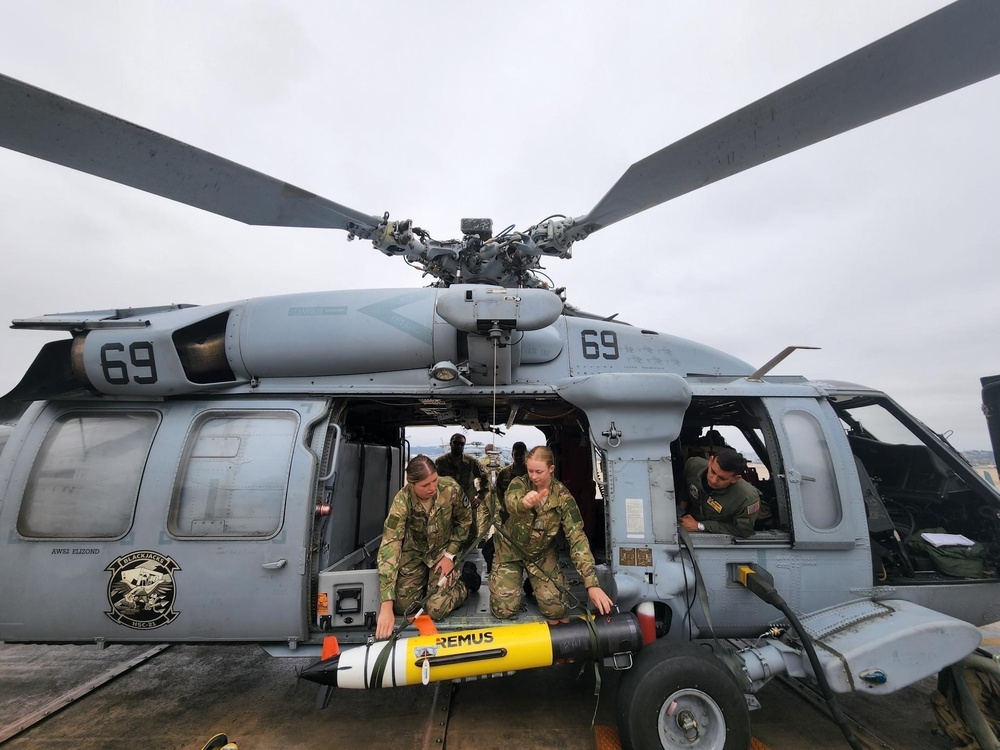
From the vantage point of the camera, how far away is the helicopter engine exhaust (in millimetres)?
2725

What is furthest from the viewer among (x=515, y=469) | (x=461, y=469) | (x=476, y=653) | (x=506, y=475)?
(x=461, y=469)

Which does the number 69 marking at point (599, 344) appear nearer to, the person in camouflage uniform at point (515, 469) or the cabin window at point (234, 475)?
the person in camouflage uniform at point (515, 469)

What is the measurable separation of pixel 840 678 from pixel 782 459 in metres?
1.46

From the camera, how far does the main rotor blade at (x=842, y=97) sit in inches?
81.9

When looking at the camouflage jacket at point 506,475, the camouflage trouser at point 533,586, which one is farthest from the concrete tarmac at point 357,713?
the camouflage jacket at point 506,475

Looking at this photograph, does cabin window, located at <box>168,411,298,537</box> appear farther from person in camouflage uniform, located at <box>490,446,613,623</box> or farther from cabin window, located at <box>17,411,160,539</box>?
person in camouflage uniform, located at <box>490,446,613,623</box>

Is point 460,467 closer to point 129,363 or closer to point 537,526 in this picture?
point 537,526

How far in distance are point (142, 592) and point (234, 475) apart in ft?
3.15

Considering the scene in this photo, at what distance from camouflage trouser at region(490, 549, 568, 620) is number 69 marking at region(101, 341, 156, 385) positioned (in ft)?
10.2

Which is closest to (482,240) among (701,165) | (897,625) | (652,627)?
(701,165)

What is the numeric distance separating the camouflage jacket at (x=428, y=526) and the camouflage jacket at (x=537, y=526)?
0.38 m

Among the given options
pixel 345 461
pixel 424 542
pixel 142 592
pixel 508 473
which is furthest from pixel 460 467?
pixel 142 592

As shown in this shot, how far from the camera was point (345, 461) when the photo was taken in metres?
4.14

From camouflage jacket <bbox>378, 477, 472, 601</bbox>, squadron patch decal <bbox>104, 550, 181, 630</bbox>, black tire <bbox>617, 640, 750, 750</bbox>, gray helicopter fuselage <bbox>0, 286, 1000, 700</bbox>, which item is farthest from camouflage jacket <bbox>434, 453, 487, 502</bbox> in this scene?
black tire <bbox>617, 640, 750, 750</bbox>
